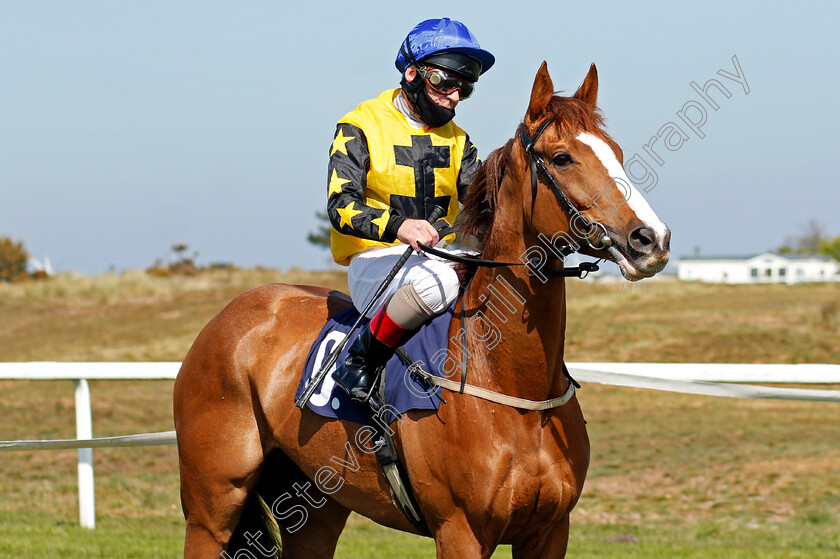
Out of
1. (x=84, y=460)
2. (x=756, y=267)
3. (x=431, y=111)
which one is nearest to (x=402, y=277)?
(x=431, y=111)

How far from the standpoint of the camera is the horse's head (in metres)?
2.43

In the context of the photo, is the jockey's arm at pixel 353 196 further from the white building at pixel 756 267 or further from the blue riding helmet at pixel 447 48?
the white building at pixel 756 267

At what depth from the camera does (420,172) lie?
127 inches

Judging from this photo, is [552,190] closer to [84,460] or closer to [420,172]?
[420,172]

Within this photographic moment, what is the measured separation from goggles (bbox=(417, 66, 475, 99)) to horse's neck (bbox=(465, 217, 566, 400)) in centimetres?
61

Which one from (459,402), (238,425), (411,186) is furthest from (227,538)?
(411,186)

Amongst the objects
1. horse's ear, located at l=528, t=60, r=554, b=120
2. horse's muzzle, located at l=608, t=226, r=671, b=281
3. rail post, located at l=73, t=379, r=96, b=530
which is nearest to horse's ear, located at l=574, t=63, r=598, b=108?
horse's ear, located at l=528, t=60, r=554, b=120

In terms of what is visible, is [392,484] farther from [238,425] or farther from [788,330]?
[788,330]

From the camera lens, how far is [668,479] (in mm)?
7480

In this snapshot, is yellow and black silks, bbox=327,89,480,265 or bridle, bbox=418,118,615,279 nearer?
bridle, bbox=418,118,615,279

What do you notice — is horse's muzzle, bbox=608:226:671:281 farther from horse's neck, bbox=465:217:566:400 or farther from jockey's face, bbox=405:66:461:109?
jockey's face, bbox=405:66:461:109

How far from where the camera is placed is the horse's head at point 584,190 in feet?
7.97

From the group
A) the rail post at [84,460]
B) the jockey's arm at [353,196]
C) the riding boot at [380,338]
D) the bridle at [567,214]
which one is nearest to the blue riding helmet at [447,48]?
the jockey's arm at [353,196]

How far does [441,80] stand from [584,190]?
A: 0.83m
